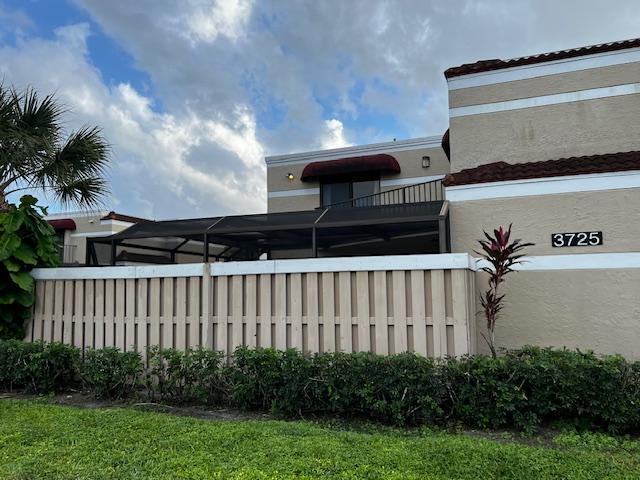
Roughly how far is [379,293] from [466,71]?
219 inches

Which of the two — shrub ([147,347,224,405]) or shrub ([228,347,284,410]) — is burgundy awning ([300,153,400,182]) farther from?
shrub ([228,347,284,410])

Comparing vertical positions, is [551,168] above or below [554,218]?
above

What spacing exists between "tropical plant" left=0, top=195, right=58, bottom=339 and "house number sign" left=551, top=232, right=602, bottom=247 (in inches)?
318

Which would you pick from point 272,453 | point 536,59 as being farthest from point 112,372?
point 536,59

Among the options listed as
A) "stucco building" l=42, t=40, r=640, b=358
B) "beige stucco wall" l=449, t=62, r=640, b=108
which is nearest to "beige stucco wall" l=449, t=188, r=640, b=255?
"stucco building" l=42, t=40, r=640, b=358

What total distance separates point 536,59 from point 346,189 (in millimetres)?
6781

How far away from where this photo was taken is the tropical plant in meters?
7.01

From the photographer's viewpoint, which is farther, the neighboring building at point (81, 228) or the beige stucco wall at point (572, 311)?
the neighboring building at point (81, 228)

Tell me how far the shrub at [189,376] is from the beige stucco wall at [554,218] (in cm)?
438

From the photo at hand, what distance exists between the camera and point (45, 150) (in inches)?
335

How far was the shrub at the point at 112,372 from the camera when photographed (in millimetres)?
5781

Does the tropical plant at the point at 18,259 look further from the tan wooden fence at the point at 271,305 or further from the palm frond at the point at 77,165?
the palm frond at the point at 77,165

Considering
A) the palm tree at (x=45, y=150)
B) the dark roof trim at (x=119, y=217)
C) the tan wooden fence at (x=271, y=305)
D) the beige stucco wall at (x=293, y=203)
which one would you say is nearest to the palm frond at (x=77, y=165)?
the palm tree at (x=45, y=150)

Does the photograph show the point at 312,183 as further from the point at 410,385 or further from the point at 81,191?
the point at 410,385
